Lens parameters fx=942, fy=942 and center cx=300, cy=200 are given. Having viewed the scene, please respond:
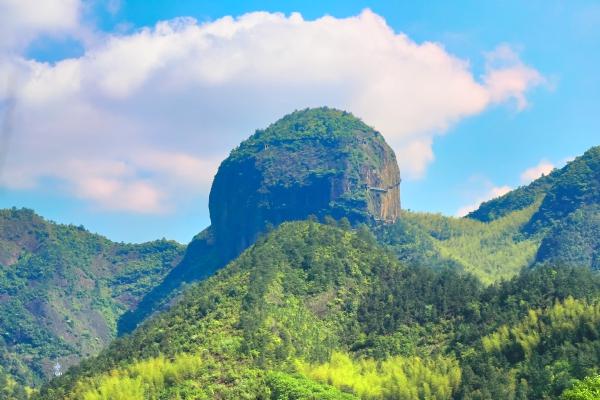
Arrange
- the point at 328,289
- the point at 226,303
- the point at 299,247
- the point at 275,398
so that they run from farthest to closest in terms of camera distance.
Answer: the point at 299,247 → the point at 328,289 → the point at 226,303 → the point at 275,398

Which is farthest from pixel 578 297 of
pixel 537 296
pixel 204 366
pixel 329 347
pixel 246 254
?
pixel 246 254

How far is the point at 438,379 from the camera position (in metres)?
134

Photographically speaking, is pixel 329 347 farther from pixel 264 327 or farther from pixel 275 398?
pixel 275 398

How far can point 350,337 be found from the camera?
163250mm

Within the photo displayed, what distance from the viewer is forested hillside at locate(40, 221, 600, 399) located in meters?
131

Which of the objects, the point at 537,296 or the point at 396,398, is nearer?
the point at 396,398

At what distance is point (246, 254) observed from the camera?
196375 millimetres

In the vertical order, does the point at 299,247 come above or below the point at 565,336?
above

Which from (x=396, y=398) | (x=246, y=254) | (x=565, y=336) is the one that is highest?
(x=246, y=254)

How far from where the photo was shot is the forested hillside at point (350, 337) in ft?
430

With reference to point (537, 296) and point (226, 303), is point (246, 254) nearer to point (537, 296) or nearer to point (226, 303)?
point (226, 303)

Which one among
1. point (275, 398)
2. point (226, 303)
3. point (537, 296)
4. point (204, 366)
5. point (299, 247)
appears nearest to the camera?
point (275, 398)

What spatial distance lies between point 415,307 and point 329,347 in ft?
60.8

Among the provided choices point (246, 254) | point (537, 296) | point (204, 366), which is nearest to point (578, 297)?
point (537, 296)
